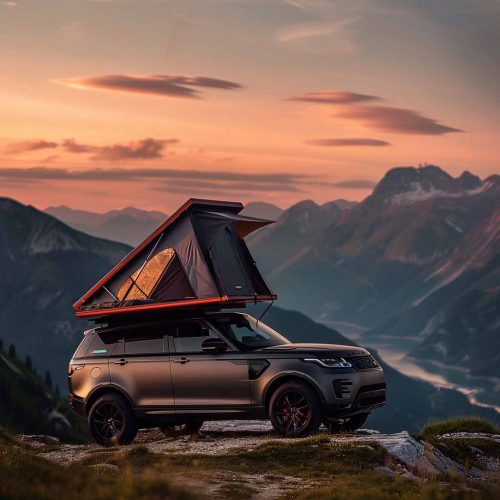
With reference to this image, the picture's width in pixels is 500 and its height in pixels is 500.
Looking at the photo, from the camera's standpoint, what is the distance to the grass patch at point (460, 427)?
74.1ft

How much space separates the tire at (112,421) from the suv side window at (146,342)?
3.65 ft

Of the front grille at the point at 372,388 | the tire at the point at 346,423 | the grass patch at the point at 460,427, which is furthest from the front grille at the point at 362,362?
the grass patch at the point at 460,427

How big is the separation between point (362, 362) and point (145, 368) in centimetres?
456

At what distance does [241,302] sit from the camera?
20.8 meters

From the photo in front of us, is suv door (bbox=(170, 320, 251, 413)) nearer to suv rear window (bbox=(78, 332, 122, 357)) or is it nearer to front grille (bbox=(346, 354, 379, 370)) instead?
suv rear window (bbox=(78, 332, 122, 357))

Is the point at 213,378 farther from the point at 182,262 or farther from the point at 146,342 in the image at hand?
the point at 182,262

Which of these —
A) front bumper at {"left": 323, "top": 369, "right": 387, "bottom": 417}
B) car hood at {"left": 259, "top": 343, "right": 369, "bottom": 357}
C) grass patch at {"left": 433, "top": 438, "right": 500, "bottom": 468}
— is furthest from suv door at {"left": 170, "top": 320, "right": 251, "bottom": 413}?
grass patch at {"left": 433, "top": 438, "right": 500, "bottom": 468}

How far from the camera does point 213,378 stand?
1872cm

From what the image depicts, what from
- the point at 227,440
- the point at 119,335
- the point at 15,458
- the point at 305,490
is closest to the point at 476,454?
the point at 227,440

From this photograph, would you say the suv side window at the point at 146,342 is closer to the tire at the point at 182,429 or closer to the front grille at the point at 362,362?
the tire at the point at 182,429

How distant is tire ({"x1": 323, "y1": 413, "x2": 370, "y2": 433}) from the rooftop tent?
10.3ft

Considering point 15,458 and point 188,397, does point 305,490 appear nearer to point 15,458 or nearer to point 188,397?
point 15,458

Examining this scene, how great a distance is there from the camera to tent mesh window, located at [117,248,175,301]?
68.5ft

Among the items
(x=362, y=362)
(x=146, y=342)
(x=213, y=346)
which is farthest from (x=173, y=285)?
(x=362, y=362)
